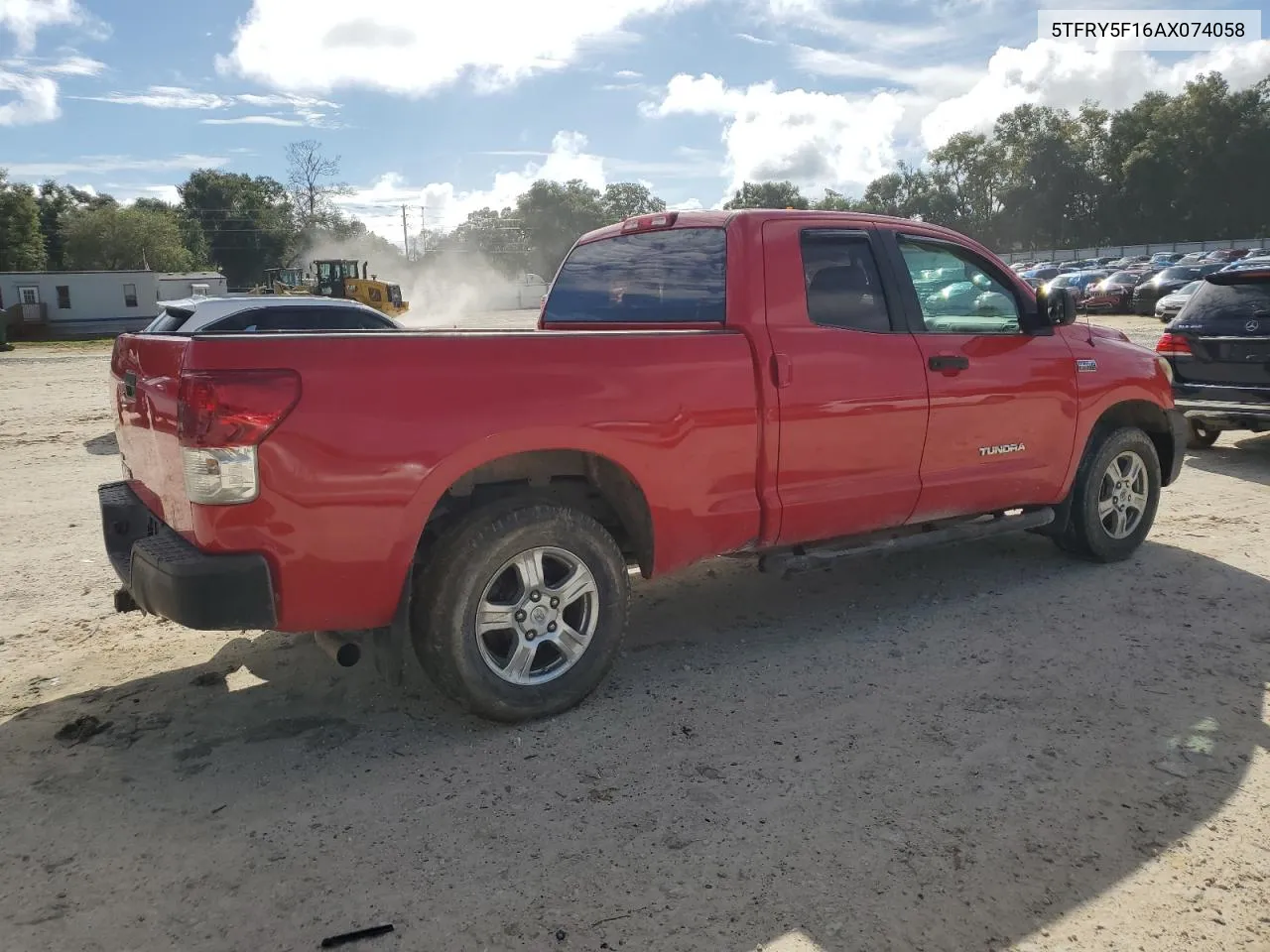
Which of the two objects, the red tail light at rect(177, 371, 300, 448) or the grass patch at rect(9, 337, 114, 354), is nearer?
the red tail light at rect(177, 371, 300, 448)

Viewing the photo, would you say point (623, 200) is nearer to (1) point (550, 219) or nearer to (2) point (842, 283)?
(1) point (550, 219)

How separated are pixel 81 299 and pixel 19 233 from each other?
23.2 meters

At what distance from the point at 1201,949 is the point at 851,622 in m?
2.51

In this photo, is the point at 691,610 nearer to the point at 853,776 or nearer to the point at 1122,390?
the point at 853,776

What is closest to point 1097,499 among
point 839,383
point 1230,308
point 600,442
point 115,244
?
point 839,383

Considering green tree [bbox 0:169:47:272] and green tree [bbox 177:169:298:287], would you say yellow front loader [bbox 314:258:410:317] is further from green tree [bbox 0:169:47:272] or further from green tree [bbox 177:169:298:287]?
green tree [bbox 177:169:298:287]

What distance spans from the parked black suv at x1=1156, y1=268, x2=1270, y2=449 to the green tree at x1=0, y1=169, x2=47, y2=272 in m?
68.0

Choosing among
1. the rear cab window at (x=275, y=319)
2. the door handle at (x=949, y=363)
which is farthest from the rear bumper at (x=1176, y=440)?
the rear cab window at (x=275, y=319)

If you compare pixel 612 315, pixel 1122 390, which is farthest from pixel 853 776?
pixel 1122 390

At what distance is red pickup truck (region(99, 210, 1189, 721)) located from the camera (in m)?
3.23

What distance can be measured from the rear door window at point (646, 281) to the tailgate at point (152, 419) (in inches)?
83.1

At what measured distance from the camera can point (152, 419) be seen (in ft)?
11.7

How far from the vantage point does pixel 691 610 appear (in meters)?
5.22

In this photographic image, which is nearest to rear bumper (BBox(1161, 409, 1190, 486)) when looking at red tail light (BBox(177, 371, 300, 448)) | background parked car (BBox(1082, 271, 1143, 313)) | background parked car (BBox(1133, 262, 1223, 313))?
red tail light (BBox(177, 371, 300, 448))
